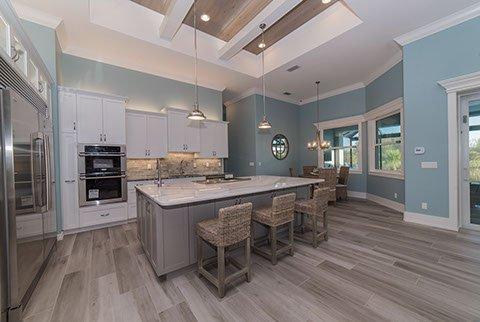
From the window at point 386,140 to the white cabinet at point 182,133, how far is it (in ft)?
16.1

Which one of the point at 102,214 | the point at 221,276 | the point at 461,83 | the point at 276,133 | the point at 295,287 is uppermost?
the point at 461,83

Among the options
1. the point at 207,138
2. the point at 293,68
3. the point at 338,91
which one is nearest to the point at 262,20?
the point at 293,68

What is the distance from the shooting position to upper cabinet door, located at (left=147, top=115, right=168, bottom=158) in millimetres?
4688

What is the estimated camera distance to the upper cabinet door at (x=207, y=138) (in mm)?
5573

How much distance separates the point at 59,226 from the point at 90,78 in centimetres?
299

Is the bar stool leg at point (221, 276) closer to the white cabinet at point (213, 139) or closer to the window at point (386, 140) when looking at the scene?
the white cabinet at point (213, 139)

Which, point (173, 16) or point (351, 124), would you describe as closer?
point (173, 16)

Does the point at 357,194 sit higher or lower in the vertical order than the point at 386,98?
lower

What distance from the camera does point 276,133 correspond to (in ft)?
23.5

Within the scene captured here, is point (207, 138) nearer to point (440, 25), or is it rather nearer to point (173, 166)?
point (173, 166)

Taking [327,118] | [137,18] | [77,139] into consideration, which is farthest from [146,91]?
[327,118]

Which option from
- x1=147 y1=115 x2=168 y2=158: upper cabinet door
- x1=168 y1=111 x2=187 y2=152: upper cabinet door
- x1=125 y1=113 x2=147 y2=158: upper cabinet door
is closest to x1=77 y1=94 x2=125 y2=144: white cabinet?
x1=125 y1=113 x2=147 y2=158: upper cabinet door

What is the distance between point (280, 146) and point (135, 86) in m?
4.92

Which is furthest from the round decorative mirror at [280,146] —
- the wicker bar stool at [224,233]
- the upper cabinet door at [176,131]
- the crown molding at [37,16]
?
the crown molding at [37,16]
